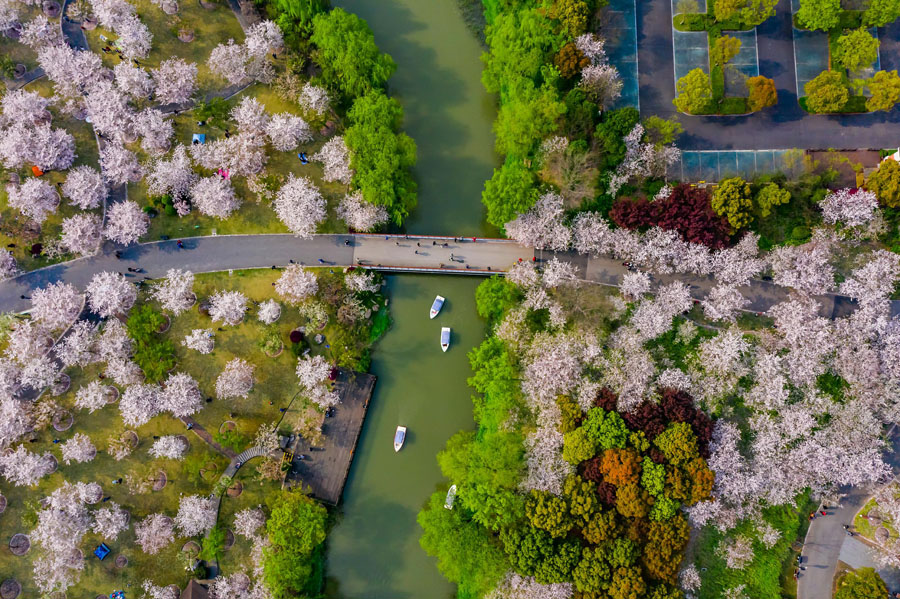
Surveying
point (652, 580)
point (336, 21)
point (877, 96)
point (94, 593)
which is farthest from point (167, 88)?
point (877, 96)

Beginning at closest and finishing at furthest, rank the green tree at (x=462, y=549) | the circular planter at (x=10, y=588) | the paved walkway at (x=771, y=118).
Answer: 1. the green tree at (x=462, y=549)
2. the circular planter at (x=10, y=588)
3. the paved walkway at (x=771, y=118)

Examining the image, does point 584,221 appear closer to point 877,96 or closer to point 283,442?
point 877,96

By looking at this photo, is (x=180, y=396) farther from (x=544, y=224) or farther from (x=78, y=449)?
(x=544, y=224)

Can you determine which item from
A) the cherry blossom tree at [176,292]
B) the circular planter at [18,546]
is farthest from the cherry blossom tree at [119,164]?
the circular planter at [18,546]

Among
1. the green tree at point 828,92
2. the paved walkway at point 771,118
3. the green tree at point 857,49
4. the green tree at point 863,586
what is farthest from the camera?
the paved walkway at point 771,118

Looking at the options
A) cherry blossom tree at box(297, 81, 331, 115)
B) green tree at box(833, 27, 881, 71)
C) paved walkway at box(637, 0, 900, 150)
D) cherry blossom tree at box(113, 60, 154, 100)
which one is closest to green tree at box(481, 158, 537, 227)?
paved walkway at box(637, 0, 900, 150)

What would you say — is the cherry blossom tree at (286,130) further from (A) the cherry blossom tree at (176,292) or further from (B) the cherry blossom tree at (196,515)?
(B) the cherry blossom tree at (196,515)
